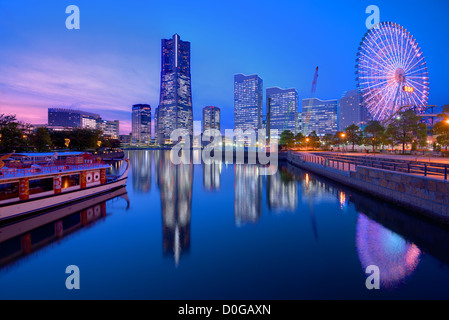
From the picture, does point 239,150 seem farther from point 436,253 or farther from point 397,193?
point 436,253

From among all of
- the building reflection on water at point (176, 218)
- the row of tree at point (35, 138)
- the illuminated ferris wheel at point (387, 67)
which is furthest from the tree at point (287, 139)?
the building reflection on water at point (176, 218)

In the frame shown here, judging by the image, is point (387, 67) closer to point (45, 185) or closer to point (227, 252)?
point (227, 252)

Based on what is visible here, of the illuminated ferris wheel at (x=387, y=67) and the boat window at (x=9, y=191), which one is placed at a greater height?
the illuminated ferris wheel at (x=387, y=67)

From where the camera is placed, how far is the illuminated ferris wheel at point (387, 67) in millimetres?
63344

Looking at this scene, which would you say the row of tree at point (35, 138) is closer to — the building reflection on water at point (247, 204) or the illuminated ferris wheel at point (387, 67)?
the building reflection on water at point (247, 204)

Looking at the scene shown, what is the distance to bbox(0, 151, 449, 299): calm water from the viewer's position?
10664mm

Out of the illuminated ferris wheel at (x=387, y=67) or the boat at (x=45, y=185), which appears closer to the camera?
the boat at (x=45, y=185)

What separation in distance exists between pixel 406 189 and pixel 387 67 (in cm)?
5904

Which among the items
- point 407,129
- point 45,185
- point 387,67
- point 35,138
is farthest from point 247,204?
point 35,138

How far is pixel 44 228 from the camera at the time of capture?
1869 cm
